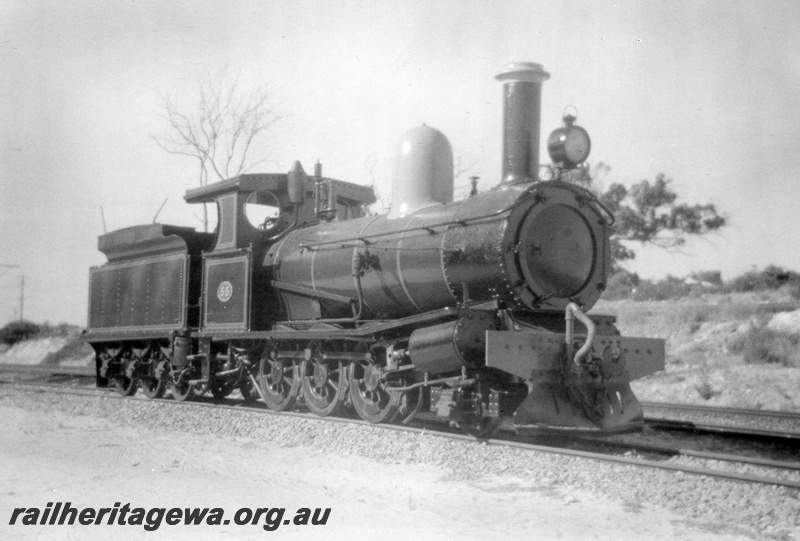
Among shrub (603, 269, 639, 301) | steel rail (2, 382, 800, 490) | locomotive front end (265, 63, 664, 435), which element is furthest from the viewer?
shrub (603, 269, 639, 301)

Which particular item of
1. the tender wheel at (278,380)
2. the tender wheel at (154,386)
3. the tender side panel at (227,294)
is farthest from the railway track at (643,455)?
the tender wheel at (154,386)

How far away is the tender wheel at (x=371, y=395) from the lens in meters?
8.29

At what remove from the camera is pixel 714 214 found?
88.7ft

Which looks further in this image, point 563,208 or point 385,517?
point 563,208

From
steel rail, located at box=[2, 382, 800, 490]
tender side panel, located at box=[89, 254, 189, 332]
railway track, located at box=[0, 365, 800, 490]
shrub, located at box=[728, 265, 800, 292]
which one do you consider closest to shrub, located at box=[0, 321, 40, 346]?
tender side panel, located at box=[89, 254, 189, 332]

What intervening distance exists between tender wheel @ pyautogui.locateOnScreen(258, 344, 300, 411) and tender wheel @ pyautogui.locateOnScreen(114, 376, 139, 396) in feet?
11.6

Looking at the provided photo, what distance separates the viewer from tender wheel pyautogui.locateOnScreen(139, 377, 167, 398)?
1195 centimetres

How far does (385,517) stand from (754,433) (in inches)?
181

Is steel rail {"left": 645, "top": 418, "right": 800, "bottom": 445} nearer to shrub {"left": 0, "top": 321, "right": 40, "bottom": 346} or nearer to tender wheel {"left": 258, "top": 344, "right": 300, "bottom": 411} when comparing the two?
tender wheel {"left": 258, "top": 344, "right": 300, "bottom": 411}

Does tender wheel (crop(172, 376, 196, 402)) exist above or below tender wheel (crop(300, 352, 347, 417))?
below

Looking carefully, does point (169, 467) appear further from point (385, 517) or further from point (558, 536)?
point (558, 536)

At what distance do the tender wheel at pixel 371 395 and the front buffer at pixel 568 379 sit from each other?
188 centimetres

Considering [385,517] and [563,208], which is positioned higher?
[563,208]

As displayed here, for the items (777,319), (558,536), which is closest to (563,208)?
(558,536)
